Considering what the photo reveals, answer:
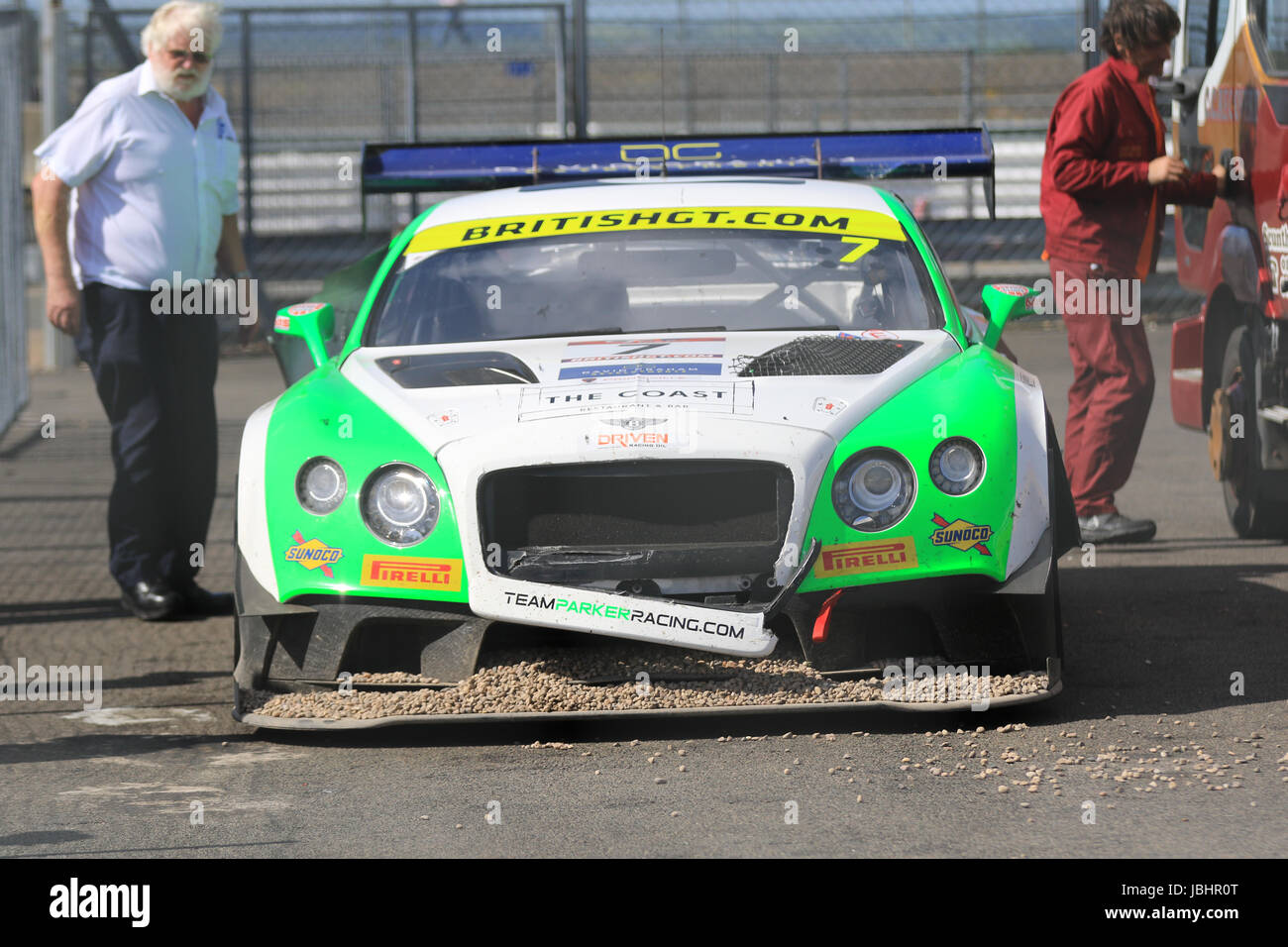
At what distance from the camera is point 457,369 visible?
213 inches

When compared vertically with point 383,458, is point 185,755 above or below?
below

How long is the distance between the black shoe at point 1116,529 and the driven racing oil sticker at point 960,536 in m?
3.27

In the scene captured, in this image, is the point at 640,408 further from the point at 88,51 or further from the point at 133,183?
the point at 88,51

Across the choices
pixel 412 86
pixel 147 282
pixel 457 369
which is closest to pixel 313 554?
pixel 457 369

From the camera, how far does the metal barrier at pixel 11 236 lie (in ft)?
30.9

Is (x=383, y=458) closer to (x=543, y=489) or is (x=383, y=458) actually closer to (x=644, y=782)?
(x=543, y=489)

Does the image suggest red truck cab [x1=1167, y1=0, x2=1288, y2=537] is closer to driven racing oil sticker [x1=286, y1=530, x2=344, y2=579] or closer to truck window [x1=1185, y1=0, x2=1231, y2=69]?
truck window [x1=1185, y1=0, x2=1231, y2=69]

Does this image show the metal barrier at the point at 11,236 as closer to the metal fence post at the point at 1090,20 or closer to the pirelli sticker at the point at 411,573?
the pirelli sticker at the point at 411,573

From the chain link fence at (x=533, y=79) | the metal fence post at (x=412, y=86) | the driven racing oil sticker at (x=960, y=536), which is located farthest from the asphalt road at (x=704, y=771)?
the chain link fence at (x=533, y=79)

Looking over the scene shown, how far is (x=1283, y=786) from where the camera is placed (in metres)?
4.41

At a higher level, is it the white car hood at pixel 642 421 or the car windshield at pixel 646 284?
the car windshield at pixel 646 284

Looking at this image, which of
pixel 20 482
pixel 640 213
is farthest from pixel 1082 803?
pixel 20 482

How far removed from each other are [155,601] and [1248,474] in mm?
4289
